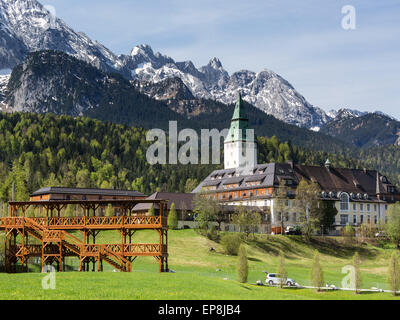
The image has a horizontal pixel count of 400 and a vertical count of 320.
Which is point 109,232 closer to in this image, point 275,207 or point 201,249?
point 201,249

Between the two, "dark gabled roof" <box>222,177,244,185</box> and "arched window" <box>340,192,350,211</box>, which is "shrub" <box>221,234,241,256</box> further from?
"arched window" <box>340,192,350,211</box>

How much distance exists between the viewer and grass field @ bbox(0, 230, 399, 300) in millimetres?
41719

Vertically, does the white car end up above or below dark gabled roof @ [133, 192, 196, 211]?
below

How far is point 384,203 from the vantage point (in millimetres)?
147625

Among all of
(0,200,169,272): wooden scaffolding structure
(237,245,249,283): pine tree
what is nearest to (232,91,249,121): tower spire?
(237,245,249,283): pine tree

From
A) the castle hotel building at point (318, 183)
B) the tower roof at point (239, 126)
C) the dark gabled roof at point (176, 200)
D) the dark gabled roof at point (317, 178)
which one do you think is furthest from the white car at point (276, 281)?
the tower roof at point (239, 126)

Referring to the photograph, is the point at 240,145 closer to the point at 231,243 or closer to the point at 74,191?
the point at 74,191

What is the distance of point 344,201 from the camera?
141 meters

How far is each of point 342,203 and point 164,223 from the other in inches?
3119

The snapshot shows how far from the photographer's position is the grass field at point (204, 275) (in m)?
41.7

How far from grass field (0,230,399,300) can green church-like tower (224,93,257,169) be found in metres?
55.7
